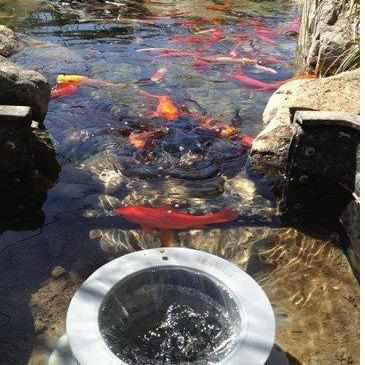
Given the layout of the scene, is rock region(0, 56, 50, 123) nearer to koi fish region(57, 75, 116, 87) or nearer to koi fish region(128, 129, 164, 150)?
koi fish region(128, 129, 164, 150)

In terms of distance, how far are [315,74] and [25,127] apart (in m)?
5.72

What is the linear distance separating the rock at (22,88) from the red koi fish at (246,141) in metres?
2.72

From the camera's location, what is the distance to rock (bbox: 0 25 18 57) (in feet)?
29.6

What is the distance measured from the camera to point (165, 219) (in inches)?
171

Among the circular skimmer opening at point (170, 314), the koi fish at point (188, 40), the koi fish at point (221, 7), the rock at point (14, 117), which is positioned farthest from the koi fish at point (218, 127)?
the koi fish at point (221, 7)

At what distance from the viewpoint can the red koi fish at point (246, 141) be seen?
597 cm

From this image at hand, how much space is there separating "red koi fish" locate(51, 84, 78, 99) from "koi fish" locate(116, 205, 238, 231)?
369 centimetres

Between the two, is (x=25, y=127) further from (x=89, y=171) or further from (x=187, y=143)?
(x=187, y=143)

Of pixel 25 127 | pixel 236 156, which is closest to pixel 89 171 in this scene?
pixel 25 127

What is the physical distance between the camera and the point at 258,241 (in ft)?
13.9

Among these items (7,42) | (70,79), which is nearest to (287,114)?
(70,79)

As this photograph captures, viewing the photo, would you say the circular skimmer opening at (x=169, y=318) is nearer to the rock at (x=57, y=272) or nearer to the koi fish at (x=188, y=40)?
the rock at (x=57, y=272)

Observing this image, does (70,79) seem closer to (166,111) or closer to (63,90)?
(63,90)

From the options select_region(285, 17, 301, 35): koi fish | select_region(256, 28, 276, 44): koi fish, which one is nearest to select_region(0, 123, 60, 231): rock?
select_region(256, 28, 276, 44): koi fish
